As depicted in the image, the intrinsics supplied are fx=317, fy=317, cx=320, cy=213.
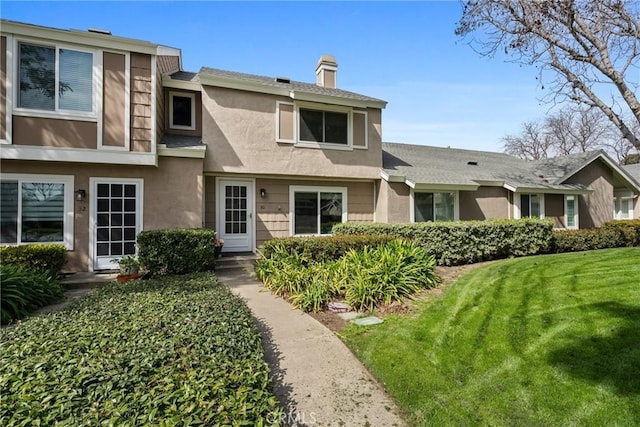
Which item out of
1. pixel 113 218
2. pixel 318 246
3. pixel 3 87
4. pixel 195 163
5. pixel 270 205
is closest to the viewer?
pixel 3 87

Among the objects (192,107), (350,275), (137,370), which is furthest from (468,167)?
(137,370)

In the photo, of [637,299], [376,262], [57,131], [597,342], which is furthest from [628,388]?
[57,131]

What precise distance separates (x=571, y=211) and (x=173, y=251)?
18.0 meters

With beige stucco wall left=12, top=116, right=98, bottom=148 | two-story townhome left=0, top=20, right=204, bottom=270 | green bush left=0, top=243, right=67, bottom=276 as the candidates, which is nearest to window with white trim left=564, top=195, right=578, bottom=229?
two-story townhome left=0, top=20, right=204, bottom=270

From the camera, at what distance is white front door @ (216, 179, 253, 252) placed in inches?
426

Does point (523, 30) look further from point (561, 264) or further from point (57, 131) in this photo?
point (57, 131)

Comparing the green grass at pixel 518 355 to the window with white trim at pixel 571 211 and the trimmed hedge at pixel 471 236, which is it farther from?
the window with white trim at pixel 571 211

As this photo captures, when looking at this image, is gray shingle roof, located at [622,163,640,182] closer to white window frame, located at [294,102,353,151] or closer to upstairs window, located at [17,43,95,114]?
white window frame, located at [294,102,353,151]

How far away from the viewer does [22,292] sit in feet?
18.8

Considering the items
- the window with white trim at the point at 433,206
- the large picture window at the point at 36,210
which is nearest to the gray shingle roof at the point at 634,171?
the window with white trim at the point at 433,206

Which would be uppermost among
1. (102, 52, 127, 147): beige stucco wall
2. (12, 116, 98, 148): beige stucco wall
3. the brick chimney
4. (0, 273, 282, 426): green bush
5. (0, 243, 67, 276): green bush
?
the brick chimney

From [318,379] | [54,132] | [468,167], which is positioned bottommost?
[318,379]

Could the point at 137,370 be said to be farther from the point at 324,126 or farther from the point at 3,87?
the point at 324,126

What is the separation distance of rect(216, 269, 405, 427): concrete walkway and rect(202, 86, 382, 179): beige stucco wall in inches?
248
